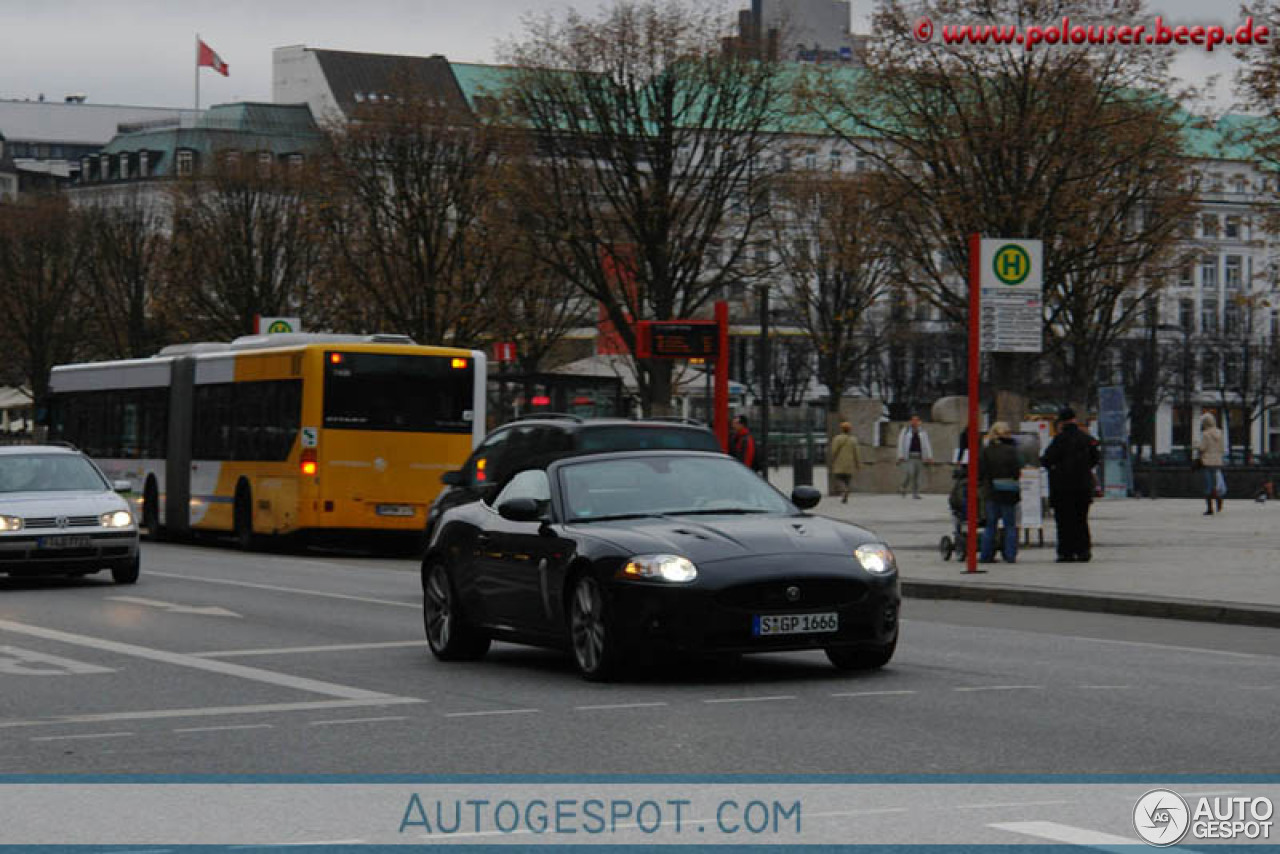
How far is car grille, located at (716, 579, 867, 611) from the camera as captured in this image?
13070 mm

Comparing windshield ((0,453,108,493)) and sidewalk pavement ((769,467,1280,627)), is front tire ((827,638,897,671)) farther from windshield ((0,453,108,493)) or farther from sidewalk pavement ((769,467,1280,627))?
windshield ((0,453,108,493))

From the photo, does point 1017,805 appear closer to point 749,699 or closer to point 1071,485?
point 749,699

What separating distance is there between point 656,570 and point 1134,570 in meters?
12.7

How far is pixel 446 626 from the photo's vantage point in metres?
15.3

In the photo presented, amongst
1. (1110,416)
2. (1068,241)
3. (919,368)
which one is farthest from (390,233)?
(919,368)

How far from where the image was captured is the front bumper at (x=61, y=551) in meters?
23.6

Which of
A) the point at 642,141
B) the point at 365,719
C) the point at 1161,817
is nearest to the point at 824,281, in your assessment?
the point at 642,141

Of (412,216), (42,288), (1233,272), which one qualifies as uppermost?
(1233,272)

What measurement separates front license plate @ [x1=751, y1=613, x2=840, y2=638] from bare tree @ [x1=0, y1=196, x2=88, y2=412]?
78070 mm

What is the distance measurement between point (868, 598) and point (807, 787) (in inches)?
168

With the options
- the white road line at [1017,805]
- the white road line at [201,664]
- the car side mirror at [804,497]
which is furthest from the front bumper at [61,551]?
the white road line at [1017,805]

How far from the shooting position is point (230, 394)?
3434cm

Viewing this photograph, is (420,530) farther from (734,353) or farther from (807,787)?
(734,353)

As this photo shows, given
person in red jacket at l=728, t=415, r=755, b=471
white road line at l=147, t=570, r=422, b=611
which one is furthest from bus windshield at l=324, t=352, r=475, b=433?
white road line at l=147, t=570, r=422, b=611
